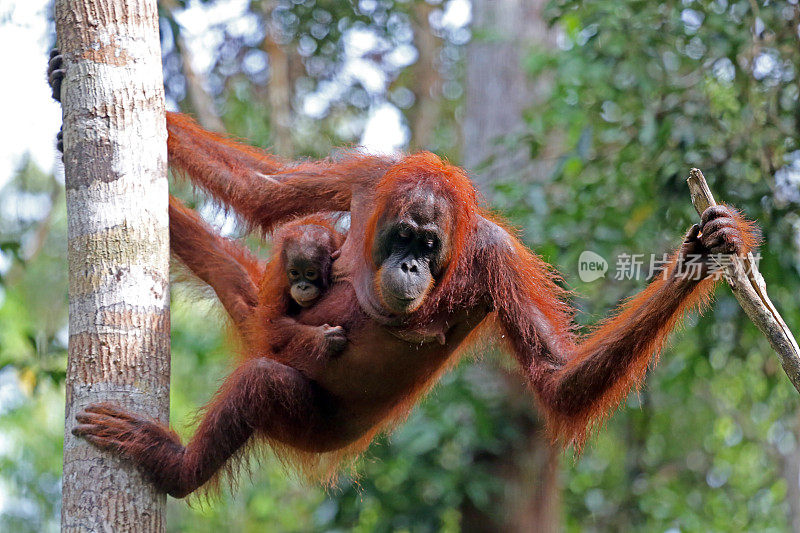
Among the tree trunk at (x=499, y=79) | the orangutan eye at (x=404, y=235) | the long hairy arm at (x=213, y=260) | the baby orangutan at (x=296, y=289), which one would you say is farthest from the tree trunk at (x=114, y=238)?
the tree trunk at (x=499, y=79)

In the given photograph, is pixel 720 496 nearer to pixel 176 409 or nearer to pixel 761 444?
pixel 761 444

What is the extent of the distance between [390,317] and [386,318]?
20 mm

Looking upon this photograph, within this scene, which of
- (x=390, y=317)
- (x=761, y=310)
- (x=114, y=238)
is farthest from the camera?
(x=390, y=317)

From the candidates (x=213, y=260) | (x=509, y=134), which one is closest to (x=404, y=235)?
(x=213, y=260)

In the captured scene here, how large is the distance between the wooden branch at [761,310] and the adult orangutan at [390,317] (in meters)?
0.19

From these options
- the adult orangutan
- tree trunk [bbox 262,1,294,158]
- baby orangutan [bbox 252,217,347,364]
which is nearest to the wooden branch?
the adult orangutan

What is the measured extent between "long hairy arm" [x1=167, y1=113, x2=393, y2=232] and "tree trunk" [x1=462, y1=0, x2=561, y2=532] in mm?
3132

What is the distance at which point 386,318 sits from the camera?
3389mm

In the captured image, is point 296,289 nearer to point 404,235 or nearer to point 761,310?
point 404,235

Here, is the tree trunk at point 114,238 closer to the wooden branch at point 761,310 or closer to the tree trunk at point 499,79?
the wooden branch at point 761,310

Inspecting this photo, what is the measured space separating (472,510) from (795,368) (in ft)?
17.4

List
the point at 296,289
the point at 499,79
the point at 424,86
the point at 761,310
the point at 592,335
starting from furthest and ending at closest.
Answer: the point at 424,86 → the point at 499,79 → the point at 296,289 → the point at 592,335 → the point at 761,310

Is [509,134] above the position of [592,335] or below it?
above

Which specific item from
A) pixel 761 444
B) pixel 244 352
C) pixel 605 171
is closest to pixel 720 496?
pixel 761 444
